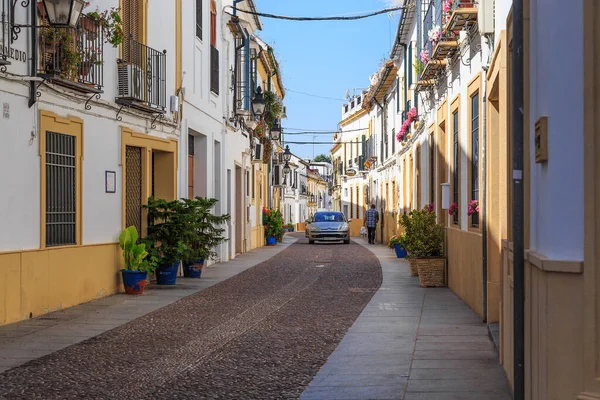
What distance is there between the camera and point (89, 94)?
41.5 feet

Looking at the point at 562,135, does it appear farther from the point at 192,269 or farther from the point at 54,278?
the point at 192,269

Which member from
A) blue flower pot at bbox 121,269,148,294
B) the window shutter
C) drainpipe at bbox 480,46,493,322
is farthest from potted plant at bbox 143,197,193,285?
the window shutter

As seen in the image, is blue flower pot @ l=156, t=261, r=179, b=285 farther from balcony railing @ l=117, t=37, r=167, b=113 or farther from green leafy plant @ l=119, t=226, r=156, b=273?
balcony railing @ l=117, t=37, r=167, b=113

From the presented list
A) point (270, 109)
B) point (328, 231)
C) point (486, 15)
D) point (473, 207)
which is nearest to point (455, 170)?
point (473, 207)

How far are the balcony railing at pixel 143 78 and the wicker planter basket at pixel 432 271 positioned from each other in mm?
5419

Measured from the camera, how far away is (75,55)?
11.2 m

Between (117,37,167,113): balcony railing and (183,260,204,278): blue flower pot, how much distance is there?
125 inches

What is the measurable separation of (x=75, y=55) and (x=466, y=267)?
6140 millimetres

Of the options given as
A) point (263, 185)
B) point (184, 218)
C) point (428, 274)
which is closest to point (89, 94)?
point (184, 218)

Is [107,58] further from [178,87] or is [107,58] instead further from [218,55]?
[218,55]

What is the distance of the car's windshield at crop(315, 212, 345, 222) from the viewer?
122ft

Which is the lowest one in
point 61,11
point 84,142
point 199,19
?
point 84,142

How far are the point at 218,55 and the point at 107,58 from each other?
8.99 metres

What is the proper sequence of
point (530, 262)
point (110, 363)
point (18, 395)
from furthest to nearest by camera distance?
point (110, 363)
point (18, 395)
point (530, 262)
